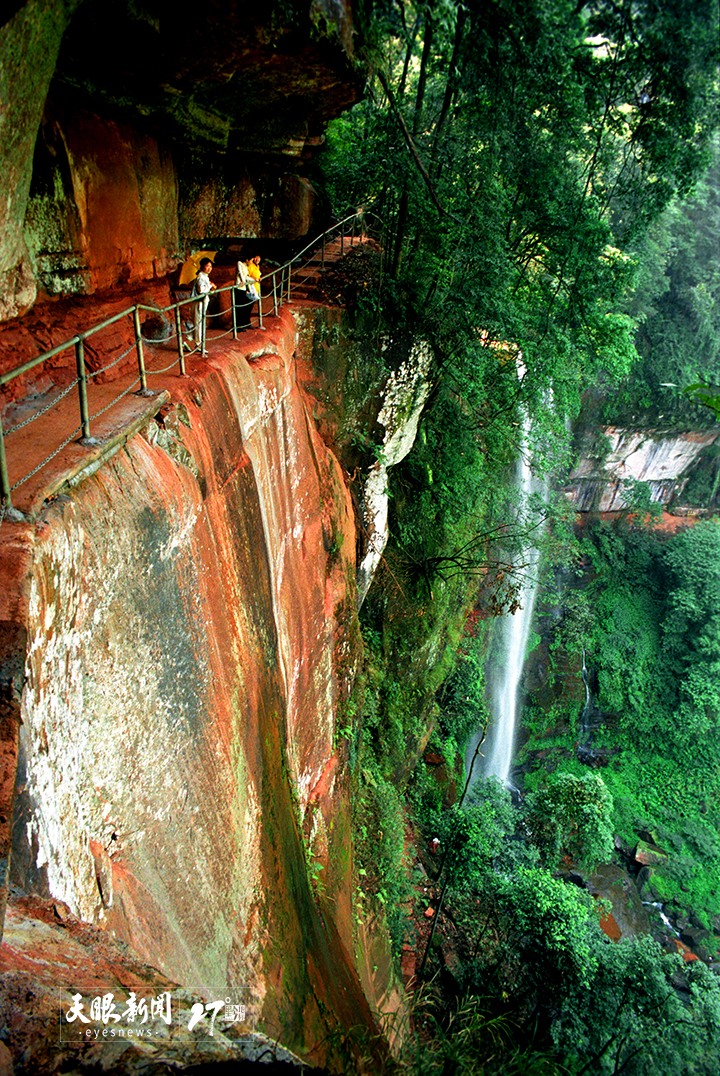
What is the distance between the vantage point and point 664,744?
1916cm

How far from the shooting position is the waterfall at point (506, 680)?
16697 mm

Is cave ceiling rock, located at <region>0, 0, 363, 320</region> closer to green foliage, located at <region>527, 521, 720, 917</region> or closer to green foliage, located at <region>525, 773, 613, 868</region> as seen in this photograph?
green foliage, located at <region>525, 773, 613, 868</region>

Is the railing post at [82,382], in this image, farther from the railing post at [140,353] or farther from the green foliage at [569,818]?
the green foliage at [569,818]

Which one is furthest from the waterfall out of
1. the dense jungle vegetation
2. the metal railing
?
the metal railing

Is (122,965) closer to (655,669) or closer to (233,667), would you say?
(233,667)

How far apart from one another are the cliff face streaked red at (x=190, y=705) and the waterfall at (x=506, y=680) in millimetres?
10621

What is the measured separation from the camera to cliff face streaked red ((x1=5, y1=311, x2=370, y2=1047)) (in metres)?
2.49

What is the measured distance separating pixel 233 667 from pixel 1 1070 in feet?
8.04

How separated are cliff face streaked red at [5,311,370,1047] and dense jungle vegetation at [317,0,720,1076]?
4.74 feet

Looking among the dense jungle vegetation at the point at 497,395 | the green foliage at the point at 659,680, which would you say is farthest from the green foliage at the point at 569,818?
the green foliage at the point at 659,680

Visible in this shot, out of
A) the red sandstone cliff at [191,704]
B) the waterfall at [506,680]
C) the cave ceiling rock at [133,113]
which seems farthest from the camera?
the waterfall at [506,680]

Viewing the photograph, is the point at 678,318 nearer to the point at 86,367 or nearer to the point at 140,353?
the point at 86,367

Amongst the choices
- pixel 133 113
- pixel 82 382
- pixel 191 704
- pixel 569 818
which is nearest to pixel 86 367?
pixel 133 113

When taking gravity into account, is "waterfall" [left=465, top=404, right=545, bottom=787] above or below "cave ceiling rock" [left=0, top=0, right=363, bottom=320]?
below
